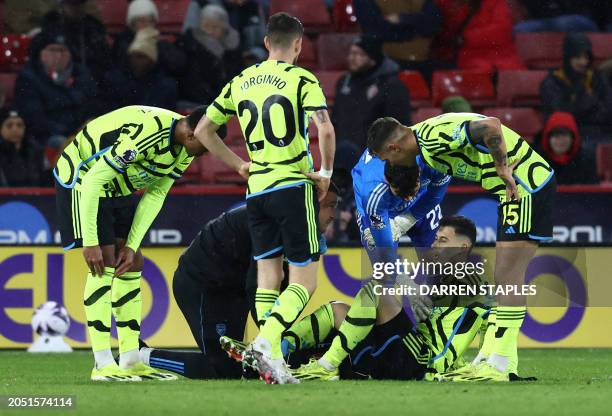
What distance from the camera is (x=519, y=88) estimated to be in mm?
14047

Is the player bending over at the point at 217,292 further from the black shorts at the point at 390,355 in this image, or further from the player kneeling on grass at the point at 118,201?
the black shorts at the point at 390,355

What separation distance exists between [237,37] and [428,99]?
213cm

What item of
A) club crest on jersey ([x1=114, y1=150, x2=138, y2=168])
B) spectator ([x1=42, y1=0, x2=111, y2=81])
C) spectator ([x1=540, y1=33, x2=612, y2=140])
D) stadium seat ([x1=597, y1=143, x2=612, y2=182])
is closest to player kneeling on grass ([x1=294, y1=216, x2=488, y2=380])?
club crest on jersey ([x1=114, y1=150, x2=138, y2=168])

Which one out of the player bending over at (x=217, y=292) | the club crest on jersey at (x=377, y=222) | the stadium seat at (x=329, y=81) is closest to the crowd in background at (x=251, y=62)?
the stadium seat at (x=329, y=81)

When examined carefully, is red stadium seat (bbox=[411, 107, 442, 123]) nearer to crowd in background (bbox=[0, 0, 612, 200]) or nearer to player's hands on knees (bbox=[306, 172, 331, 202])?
crowd in background (bbox=[0, 0, 612, 200])

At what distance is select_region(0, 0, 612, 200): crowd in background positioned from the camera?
12570 mm

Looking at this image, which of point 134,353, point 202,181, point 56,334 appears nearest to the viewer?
Answer: point 134,353

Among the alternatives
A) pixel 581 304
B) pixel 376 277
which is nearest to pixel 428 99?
pixel 581 304

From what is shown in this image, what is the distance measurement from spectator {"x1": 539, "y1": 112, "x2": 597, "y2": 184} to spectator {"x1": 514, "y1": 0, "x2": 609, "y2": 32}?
2.44 meters

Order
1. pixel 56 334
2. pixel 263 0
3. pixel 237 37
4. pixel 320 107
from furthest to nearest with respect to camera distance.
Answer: pixel 263 0, pixel 237 37, pixel 56 334, pixel 320 107

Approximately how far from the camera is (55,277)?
10875 mm

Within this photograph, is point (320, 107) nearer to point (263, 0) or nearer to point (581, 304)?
point (581, 304)

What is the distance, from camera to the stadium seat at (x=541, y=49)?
1445cm

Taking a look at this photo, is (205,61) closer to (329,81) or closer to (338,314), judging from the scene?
(329,81)
